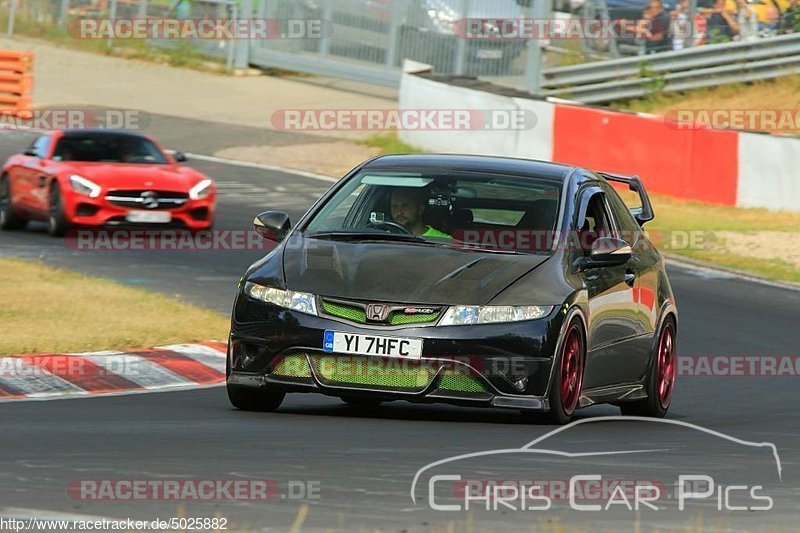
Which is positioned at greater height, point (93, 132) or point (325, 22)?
point (325, 22)

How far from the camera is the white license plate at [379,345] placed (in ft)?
27.9

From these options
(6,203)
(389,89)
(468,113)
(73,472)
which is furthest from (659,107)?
(73,472)

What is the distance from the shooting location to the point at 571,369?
9047 mm

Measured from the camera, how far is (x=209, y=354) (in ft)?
40.6

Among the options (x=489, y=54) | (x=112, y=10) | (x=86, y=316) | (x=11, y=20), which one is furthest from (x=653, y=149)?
(x=11, y=20)

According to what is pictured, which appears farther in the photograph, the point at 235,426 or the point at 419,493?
the point at 235,426

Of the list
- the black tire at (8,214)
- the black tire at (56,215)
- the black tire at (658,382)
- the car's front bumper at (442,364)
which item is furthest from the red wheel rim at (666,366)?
the black tire at (8,214)

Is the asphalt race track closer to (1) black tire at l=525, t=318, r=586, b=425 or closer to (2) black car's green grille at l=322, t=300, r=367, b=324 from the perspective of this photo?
(1) black tire at l=525, t=318, r=586, b=425

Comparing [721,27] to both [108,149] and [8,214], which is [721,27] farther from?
[8,214]

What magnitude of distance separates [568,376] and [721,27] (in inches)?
891

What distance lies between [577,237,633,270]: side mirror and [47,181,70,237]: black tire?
11.2 meters

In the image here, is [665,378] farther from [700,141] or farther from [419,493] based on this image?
[700,141]

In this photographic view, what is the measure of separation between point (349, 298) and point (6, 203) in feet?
42.7

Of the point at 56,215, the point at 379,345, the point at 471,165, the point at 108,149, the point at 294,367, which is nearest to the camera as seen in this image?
the point at 379,345
